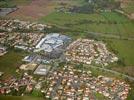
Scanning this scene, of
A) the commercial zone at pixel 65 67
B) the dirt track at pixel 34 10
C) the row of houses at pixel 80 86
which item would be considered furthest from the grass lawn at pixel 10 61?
the dirt track at pixel 34 10

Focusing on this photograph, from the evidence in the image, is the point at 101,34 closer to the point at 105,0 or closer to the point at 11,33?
the point at 11,33

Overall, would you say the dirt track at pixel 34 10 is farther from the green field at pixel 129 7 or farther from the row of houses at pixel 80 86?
the row of houses at pixel 80 86

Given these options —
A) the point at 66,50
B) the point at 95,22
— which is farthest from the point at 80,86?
the point at 95,22


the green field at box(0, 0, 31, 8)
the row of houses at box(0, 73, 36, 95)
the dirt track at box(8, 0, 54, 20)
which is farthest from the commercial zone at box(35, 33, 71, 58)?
the green field at box(0, 0, 31, 8)

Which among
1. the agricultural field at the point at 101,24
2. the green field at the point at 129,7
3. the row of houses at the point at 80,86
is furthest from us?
the green field at the point at 129,7

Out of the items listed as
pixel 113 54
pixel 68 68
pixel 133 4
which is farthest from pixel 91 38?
pixel 133 4

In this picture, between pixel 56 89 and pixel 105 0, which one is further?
pixel 105 0

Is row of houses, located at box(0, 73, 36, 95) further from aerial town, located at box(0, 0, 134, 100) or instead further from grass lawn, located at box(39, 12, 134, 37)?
grass lawn, located at box(39, 12, 134, 37)

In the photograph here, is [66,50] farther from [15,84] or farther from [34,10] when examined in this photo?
[34,10]
